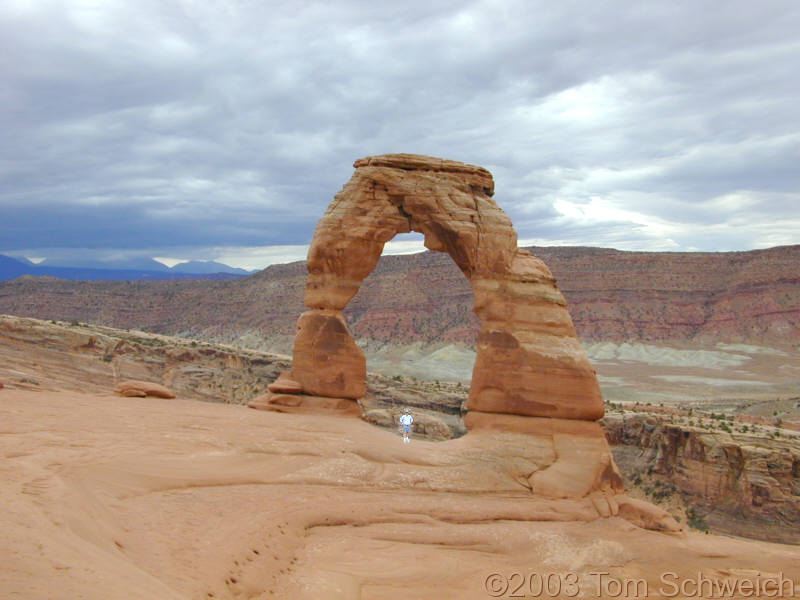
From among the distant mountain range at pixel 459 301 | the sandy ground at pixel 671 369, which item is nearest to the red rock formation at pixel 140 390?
the sandy ground at pixel 671 369

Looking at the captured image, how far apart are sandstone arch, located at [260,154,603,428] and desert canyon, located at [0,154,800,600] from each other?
2.4 inches

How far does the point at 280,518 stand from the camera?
12211 mm

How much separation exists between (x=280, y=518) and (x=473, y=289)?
936 centimetres

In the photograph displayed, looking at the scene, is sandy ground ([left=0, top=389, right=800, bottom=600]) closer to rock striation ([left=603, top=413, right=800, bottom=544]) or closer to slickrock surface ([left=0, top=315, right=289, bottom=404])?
slickrock surface ([left=0, top=315, right=289, bottom=404])

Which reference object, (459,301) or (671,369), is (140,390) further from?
(459,301)

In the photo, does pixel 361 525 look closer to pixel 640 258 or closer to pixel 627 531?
pixel 627 531

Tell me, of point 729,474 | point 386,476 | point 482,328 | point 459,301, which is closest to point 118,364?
point 482,328

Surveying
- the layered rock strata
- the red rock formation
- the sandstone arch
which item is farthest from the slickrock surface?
the layered rock strata

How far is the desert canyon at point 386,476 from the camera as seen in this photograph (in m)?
9.60

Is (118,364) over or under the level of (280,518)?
over

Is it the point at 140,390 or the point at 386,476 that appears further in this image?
the point at 140,390

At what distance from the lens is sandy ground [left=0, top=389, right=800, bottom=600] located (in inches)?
327

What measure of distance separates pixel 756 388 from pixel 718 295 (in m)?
33.6

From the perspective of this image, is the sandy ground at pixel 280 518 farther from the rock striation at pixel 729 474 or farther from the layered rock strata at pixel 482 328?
the rock striation at pixel 729 474
